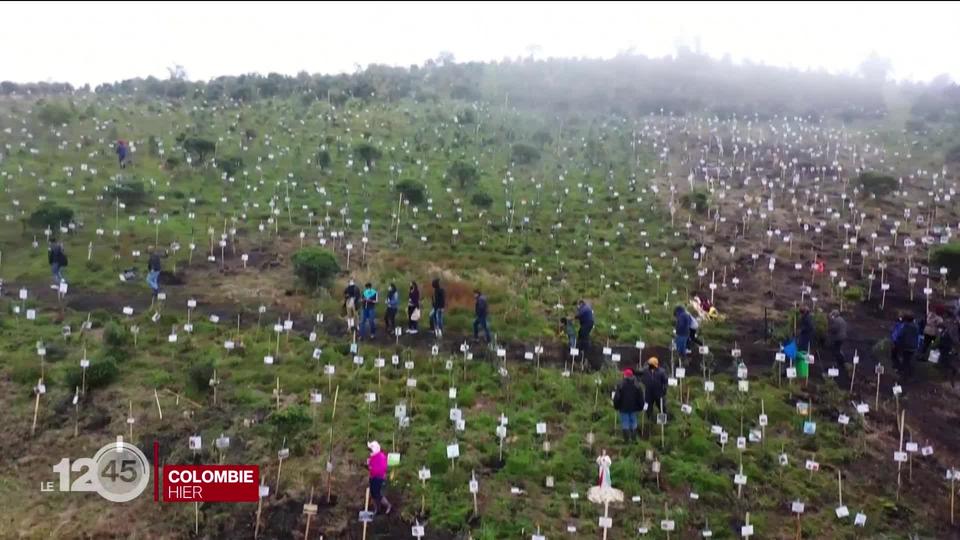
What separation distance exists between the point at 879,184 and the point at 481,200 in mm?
16741

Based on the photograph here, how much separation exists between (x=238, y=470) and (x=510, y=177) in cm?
2297

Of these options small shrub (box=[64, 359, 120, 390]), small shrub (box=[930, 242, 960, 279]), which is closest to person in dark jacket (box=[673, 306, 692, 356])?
small shrub (box=[930, 242, 960, 279])

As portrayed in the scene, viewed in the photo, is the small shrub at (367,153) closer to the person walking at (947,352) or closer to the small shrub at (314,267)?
the small shrub at (314,267)

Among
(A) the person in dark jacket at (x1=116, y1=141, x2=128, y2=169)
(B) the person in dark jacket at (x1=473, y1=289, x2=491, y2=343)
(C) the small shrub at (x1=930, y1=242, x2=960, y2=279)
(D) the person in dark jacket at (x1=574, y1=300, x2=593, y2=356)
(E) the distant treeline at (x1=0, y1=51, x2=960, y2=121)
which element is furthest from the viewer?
(E) the distant treeline at (x1=0, y1=51, x2=960, y2=121)

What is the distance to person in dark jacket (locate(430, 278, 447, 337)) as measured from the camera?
17.6 meters

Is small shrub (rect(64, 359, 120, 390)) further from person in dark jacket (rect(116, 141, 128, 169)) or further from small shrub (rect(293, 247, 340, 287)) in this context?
person in dark jacket (rect(116, 141, 128, 169))

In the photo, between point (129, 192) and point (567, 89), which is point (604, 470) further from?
point (567, 89)

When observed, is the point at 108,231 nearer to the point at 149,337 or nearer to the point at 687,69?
the point at 149,337

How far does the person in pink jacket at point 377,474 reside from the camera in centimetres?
1090

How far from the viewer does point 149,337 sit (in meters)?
16.8

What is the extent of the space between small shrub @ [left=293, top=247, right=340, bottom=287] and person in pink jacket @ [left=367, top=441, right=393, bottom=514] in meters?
9.96

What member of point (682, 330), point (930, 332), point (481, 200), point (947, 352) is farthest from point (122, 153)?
point (947, 352)

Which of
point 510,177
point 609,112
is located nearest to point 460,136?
point 510,177

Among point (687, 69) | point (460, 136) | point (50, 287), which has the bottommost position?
point (50, 287)
